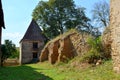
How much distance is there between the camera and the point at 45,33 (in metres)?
56.0

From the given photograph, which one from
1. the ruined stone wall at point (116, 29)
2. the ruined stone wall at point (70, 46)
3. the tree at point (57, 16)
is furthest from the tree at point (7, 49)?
the ruined stone wall at point (116, 29)

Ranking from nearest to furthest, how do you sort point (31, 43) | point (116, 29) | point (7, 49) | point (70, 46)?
point (116, 29) → point (70, 46) → point (7, 49) → point (31, 43)

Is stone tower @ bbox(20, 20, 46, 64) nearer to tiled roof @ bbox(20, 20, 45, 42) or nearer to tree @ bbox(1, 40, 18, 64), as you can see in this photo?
tiled roof @ bbox(20, 20, 45, 42)

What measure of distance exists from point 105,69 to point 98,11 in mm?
36345

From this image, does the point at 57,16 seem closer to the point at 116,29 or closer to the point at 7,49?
the point at 7,49

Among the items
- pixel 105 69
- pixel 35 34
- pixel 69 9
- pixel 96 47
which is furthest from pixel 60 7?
pixel 105 69

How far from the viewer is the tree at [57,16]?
56.2m

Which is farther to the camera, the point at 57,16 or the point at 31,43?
the point at 57,16

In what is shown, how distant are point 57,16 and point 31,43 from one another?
10079 mm

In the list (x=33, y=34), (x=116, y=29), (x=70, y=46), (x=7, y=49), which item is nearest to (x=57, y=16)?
(x=33, y=34)

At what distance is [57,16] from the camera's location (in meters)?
57.2

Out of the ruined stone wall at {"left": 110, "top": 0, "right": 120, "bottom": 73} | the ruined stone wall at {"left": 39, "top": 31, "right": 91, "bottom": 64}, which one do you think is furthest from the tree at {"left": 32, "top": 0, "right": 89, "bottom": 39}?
the ruined stone wall at {"left": 110, "top": 0, "right": 120, "bottom": 73}

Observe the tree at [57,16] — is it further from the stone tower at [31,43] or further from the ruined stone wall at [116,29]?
the ruined stone wall at [116,29]

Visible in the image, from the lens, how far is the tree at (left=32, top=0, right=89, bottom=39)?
56156mm
